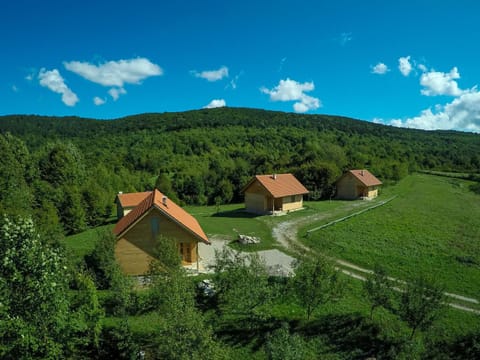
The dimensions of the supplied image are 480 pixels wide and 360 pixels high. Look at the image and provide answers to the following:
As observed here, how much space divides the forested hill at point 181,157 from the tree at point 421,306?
31146 mm

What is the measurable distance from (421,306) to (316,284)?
4491 millimetres

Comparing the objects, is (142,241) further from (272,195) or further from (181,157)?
(181,157)

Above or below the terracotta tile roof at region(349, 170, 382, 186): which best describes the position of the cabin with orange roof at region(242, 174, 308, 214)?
below

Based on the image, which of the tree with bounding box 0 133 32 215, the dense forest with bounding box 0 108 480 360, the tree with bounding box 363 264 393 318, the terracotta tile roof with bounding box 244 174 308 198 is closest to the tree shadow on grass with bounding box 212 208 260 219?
the terracotta tile roof with bounding box 244 174 308 198

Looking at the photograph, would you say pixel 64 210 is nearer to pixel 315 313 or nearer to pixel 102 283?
pixel 102 283

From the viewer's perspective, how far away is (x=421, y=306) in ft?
45.1

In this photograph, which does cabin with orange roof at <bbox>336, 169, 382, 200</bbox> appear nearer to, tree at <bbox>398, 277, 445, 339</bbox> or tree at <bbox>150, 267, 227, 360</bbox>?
tree at <bbox>398, 277, 445, 339</bbox>

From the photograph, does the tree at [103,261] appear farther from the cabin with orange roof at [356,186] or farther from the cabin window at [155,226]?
the cabin with orange roof at [356,186]

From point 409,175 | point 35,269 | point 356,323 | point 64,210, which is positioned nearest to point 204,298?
point 356,323

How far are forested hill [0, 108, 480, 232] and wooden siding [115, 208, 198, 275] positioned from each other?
14.6 m

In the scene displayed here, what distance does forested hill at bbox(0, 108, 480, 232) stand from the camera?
42.6 m

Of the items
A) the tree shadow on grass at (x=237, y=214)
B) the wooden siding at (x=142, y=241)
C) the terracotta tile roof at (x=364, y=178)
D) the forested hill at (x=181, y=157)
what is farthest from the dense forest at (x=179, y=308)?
the terracotta tile roof at (x=364, y=178)

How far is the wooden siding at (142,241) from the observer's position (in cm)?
2109

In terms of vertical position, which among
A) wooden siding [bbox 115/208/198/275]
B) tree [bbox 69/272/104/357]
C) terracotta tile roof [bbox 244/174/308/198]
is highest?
terracotta tile roof [bbox 244/174/308/198]
